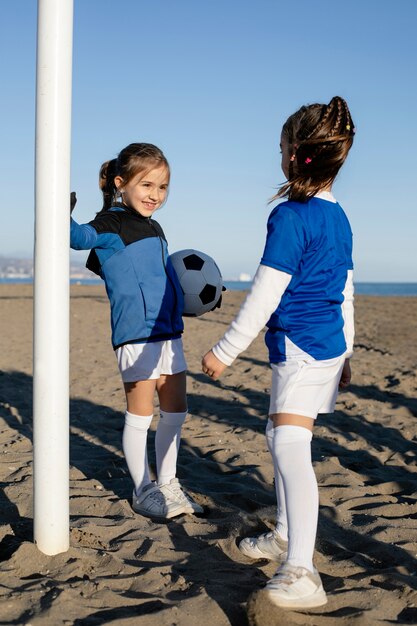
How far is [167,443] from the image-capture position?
419 centimetres

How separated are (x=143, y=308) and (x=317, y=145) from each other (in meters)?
1.42

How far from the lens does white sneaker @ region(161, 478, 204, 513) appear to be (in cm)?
399

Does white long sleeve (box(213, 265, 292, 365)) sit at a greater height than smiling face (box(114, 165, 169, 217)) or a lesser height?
lesser

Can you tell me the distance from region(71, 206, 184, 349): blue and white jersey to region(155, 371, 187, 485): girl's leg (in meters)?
0.30

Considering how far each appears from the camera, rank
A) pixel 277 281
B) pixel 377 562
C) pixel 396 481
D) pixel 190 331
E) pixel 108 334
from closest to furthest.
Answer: pixel 277 281, pixel 377 562, pixel 396 481, pixel 108 334, pixel 190 331

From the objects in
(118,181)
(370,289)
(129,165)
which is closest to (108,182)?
(118,181)

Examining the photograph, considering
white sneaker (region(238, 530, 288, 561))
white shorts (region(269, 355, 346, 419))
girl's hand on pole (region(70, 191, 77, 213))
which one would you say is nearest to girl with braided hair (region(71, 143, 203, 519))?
girl's hand on pole (region(70, 191, 77, 213))

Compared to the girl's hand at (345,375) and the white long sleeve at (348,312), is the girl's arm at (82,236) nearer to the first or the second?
the white long sleeve at (348,312)

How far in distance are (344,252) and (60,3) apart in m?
1.62

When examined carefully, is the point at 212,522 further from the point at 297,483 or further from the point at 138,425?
the point at 297,483

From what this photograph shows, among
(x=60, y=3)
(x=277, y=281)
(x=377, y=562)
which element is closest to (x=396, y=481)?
(x=377, y=562)

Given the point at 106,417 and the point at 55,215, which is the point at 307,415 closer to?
the point at 55,215

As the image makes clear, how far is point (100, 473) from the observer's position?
193 inches

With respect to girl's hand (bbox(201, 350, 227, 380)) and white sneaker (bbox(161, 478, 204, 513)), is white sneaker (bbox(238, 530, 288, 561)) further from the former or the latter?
girl's hand (bbox(201, 350, 227, 380))
